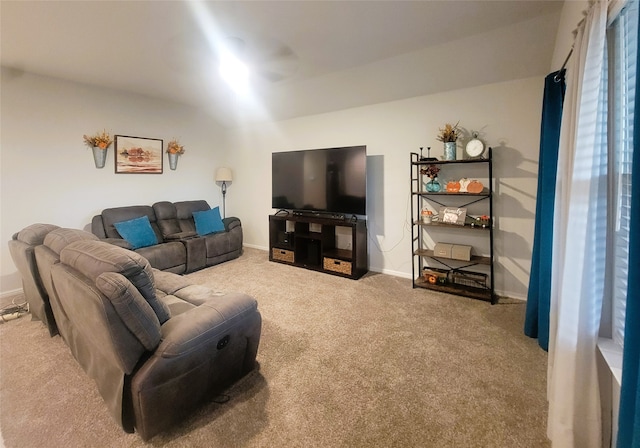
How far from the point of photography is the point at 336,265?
396 centimetres

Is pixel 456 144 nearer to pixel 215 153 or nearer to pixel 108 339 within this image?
pixel 108 339

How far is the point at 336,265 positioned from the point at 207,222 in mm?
2267

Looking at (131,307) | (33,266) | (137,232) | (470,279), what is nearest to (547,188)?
(470,279)

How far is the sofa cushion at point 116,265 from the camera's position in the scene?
1381mm

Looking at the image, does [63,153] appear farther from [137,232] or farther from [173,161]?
[173,161]

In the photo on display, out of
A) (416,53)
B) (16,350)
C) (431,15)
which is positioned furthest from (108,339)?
(416,53)

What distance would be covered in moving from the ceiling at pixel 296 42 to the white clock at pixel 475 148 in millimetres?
690

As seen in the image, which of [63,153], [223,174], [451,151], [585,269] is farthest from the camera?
[223,174]

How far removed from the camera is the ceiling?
221cm

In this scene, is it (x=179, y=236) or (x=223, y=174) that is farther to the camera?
(x=223, y=174)

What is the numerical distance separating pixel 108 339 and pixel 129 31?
105 inches

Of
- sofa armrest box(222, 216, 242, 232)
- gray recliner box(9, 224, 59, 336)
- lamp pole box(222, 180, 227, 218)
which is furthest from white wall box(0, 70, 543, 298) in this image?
gray recliner box(9, 224, 59, 336)

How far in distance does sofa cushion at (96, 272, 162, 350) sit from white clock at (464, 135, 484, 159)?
10.6ft

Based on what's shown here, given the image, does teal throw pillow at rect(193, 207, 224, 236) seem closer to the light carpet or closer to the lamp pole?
the lamp pole
